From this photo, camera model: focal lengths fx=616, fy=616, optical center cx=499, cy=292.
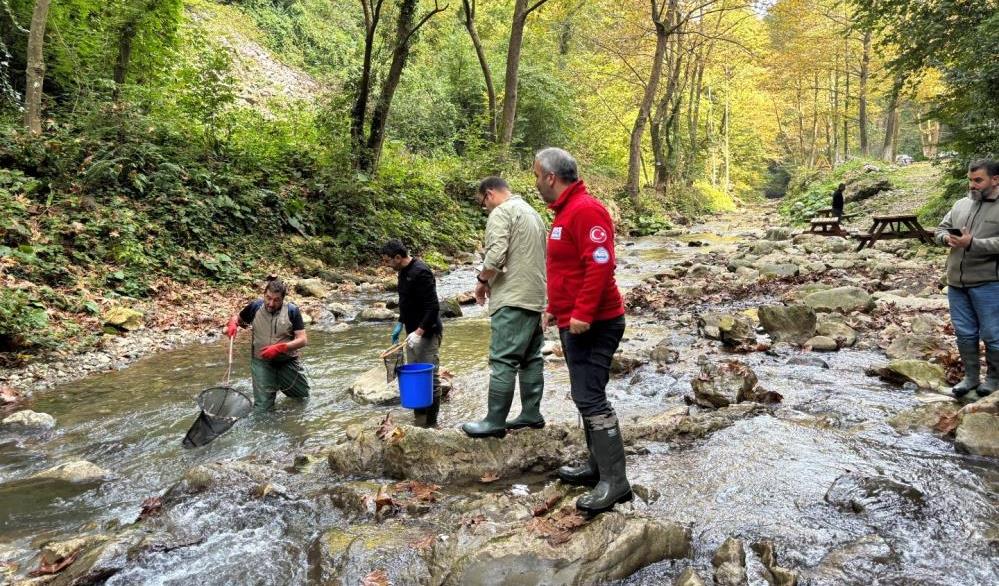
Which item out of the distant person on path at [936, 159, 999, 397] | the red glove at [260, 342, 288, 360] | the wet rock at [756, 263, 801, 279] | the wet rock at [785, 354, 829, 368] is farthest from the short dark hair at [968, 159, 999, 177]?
the wet rock at [756, 263, 801, 279]

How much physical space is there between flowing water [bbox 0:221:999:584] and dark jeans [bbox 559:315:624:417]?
0.91 metres

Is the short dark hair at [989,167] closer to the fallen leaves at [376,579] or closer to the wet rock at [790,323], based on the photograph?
the wet rock at [790,323]

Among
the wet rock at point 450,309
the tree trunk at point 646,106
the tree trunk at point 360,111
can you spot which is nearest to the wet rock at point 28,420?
the wet rock at point 450,309

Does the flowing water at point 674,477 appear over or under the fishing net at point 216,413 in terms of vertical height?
under

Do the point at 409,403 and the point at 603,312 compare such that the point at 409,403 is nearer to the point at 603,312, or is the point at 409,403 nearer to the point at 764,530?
the point at 603,312

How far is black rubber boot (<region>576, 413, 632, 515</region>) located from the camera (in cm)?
355

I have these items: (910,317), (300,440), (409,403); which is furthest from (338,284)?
(910,317)

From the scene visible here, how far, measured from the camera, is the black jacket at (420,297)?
19.6 feet

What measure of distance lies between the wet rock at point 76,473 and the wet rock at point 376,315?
627 centimetres

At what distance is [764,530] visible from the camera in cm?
360

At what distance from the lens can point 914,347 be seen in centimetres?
733

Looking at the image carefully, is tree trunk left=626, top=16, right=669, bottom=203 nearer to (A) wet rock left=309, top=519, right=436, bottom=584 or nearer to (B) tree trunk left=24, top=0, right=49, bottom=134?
(B) tree trunk left=24, top=0, right=49, bottom=134

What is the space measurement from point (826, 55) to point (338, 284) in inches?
1445

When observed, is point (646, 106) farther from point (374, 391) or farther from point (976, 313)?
point (374, 391)
